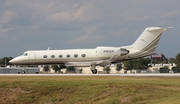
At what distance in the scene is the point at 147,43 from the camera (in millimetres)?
47719

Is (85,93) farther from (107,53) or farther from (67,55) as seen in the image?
(67,55)

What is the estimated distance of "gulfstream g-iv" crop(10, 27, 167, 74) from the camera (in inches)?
1853

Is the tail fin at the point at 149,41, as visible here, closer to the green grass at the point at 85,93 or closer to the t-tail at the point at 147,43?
the t-tail at the point at 147,43

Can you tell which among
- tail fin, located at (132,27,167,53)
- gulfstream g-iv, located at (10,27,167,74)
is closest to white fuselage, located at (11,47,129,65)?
gulfstream g-iv, located at (10,27,167,74)

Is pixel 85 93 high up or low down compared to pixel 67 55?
down

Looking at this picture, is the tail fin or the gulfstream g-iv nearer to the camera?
the gulfstream g-iv

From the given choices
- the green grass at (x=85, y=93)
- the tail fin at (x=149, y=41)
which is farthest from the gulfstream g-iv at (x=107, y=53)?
the green grass at (x=85, y=93)

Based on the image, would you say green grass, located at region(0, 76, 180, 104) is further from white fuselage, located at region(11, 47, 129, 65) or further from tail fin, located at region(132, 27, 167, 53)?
tail fin, located at region(132, 27, 167, 53)

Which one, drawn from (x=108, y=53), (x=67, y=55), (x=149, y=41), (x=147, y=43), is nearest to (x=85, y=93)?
(x=108, y=53)

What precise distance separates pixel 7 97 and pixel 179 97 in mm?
13341

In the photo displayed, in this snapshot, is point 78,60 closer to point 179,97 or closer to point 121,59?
point 121,59

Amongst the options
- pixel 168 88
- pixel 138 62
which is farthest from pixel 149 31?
pixel 138 62

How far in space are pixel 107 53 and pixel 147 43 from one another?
20.9ft

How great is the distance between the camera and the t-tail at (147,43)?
47.4m
